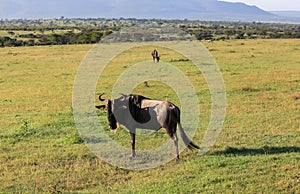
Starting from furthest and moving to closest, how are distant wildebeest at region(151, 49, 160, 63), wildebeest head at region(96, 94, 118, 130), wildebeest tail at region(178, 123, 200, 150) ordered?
1. distant wildebeest at region(151, 49, 160, 63)
2. wildebeest tail at region(178, 123, 200, 150)
3. wildebeest head at region(96, 94, 118, 130)

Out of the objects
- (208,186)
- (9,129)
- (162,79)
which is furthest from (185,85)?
(208,186)

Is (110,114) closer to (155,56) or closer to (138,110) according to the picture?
(138,110)

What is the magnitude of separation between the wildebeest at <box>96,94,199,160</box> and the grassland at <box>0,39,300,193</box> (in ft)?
3.04

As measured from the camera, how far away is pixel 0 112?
1756cm

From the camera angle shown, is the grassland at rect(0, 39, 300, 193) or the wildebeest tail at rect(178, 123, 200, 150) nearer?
the grassland at rect(0, 39, 300, 193)

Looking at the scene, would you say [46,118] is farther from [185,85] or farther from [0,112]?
[185,85]

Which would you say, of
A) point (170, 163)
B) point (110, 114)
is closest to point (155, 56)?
point (110, 114)

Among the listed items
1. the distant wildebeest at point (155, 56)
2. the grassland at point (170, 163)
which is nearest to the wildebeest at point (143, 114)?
the grassland at point (170, 163)

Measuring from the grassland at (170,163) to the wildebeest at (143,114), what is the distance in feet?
3.04

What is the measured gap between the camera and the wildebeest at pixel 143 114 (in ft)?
35.7

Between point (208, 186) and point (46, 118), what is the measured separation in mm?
8480

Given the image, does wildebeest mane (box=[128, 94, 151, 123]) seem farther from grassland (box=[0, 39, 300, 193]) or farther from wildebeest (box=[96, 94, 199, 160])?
grassland (box=[0, 39, 300, 193])

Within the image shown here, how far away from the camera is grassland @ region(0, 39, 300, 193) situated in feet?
30.7

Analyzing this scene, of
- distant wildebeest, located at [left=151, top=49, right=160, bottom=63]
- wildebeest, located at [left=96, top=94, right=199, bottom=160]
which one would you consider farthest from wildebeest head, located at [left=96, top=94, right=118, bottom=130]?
distant wildebeest, located at [left=151, top=49, right=160, bottom=63]
